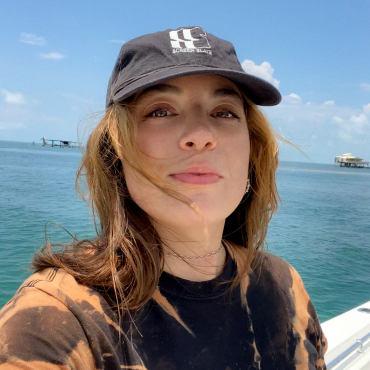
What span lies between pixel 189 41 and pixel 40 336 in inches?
37.4

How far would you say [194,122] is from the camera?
116 centimetres

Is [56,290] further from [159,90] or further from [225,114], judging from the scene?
[225,114]

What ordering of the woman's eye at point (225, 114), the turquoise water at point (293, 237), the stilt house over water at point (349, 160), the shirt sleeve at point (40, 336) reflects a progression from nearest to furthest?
the shirt sleeve at point (40, 336) → the woman's eye at point (225, 114) → the turquoise water at point (293, 237) → the stilt house over water at point (349, 160)

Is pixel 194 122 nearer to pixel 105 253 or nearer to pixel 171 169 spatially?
pixel 171 169

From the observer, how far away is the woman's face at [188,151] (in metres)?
1.13

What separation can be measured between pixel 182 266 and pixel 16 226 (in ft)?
30.3

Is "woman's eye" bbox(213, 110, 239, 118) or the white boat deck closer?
"woman's eye" bbox(213, 110, 239, 118)

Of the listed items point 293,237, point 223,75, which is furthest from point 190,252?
point 293,237

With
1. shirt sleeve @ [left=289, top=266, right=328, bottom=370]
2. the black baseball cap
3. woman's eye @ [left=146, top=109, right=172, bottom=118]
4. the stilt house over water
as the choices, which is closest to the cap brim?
the black baseball cap

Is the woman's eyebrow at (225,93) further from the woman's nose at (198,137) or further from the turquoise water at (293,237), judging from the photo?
the turquoise water at (293,237)

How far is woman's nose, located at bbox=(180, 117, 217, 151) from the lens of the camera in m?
1.11

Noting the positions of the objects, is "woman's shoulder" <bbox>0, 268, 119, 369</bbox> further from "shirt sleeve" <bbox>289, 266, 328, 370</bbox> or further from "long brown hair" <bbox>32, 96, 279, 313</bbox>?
"shirt sleeve" <bbox>289, 266, 328, 370</bbox>

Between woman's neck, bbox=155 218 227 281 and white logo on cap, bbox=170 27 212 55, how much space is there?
1.95 ft

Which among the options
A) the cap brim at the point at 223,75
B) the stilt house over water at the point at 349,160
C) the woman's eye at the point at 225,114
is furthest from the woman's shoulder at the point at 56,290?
the stilt house over water at the point at 349,160
